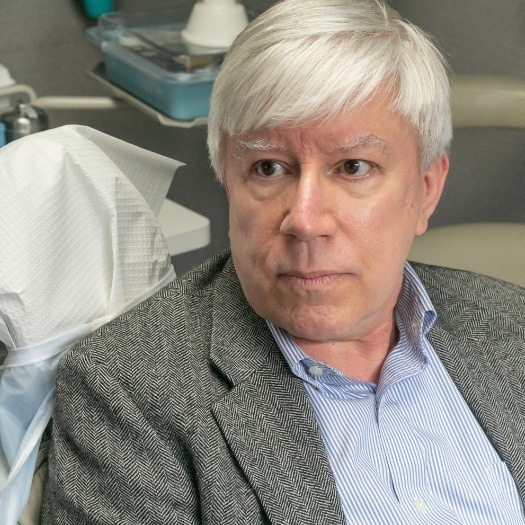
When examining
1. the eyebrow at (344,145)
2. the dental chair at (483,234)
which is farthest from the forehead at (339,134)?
the dental chair at (483,234)

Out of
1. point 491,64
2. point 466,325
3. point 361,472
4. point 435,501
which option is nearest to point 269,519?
point 361,472

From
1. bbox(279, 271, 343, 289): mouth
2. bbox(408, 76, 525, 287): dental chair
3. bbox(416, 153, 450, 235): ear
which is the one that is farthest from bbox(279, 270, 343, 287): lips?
bbox(408, 76, 525, 287): dental chair

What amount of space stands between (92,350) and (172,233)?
26.7 inches

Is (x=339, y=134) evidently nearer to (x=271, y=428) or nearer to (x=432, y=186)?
(x=432, y=186)

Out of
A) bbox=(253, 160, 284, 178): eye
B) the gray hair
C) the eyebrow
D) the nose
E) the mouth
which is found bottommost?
the mouth

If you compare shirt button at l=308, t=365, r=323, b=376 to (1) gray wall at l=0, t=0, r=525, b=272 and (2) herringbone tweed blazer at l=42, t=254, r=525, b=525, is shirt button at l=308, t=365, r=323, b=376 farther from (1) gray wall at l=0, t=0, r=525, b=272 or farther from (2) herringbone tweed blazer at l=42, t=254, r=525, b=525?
(1) gray wall at l=0, t=0, r=525, b=272

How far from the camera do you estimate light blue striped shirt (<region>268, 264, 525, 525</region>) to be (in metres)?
1.31

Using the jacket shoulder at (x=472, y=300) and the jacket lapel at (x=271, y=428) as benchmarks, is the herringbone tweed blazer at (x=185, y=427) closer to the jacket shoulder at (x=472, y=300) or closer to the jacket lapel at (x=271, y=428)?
the jacket lapel at (x=271, y=428)

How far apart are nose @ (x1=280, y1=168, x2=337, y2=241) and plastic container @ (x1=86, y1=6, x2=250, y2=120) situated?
101cm

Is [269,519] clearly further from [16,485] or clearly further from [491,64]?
[491,64]

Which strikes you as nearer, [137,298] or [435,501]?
[435,501]

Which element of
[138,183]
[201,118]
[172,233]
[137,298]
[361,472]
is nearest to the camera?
[361,472]

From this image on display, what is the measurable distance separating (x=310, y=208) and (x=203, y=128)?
6.40ft

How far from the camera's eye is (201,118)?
231cm
